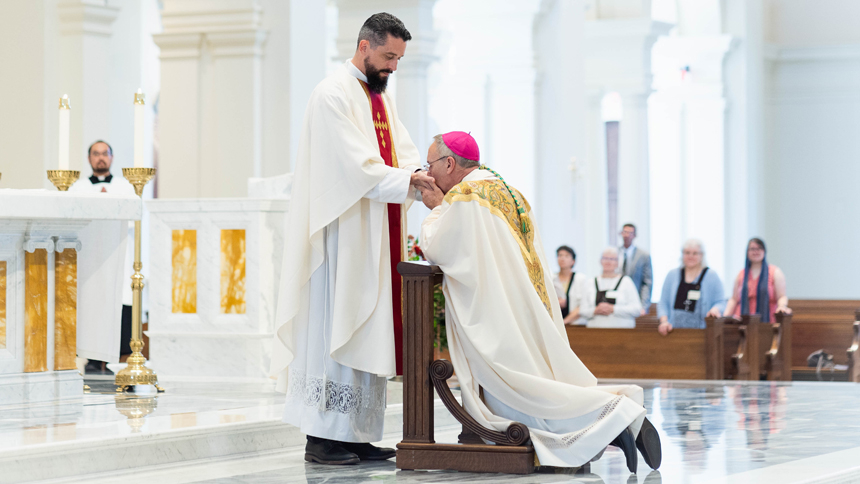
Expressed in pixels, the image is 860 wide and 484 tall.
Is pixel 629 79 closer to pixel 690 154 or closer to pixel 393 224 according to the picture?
pixel 690 154

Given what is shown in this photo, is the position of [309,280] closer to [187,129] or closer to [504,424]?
[504,424]

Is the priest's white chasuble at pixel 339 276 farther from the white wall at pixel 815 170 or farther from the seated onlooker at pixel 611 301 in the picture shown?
the white wall at pixel 815 170

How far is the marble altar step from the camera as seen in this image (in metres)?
4.39

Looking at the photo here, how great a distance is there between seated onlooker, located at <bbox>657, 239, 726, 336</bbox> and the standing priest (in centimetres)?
598

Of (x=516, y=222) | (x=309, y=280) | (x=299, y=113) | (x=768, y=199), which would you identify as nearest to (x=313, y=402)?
(x=309, y=280)

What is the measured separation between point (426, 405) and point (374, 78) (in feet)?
4.59

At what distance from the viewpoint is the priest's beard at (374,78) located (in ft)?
16.0

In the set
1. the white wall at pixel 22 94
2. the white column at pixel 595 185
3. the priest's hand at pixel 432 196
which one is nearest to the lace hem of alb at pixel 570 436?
the priest's hand at pixel 432 196

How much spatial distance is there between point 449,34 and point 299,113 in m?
10.5

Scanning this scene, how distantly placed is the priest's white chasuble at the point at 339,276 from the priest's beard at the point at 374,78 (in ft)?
0.20

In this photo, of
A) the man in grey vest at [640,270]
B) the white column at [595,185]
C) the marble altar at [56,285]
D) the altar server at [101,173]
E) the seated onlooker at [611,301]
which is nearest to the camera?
the marble altar at [56,285]

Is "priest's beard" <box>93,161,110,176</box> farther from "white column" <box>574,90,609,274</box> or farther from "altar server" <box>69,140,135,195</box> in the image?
"white column" <box>574,90,609,274</box>

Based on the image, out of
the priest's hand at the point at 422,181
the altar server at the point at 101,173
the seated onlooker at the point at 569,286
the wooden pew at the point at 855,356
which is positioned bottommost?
the wooden pew at the point at 855,356

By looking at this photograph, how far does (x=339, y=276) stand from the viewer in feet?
15.4
